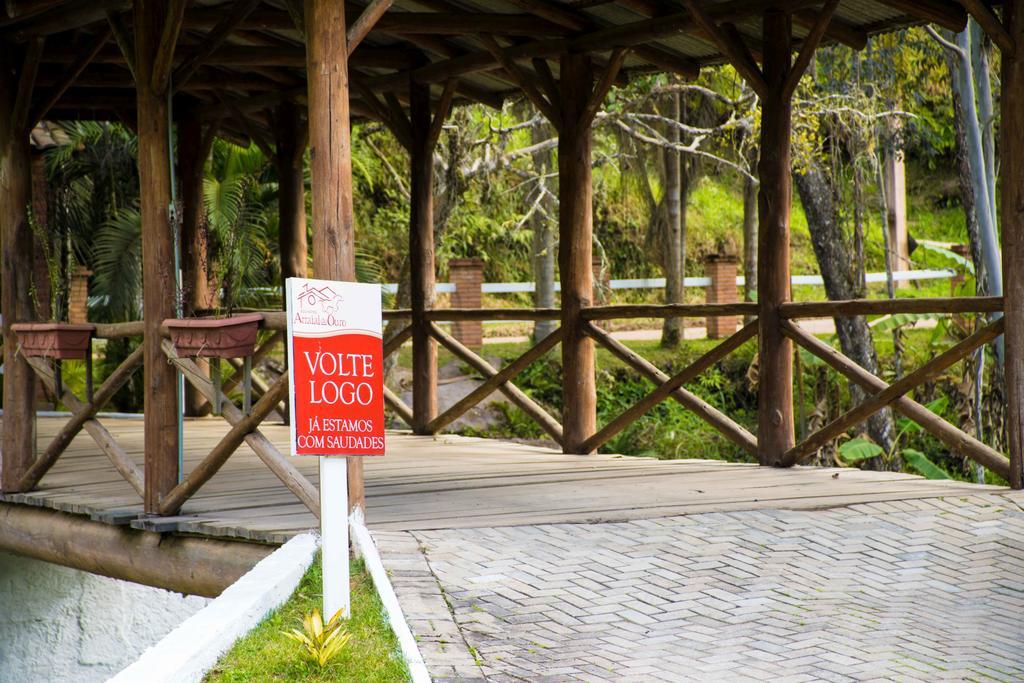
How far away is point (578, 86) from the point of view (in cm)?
927

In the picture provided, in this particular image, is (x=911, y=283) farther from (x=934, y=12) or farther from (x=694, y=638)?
(x=694, y=638)

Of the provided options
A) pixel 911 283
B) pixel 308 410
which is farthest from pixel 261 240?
pixel 911 283

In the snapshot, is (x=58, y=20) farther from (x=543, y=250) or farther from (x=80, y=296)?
(x=543, y=250)

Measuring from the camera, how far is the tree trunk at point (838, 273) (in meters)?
15.9

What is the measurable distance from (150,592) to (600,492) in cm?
369

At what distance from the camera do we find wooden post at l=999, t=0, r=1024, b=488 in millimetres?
7293

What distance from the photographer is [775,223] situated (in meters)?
8.34

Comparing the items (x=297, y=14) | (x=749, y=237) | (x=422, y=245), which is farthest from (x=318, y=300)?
(x=749, y=237)

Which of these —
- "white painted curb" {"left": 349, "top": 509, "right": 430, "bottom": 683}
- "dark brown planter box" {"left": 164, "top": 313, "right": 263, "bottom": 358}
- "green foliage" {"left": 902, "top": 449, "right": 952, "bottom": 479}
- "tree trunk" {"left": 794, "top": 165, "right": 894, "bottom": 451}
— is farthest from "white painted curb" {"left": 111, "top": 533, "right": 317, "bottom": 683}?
"tree trunk" {"left": 794, "top": 165, "right": 894, "bottom": 451}

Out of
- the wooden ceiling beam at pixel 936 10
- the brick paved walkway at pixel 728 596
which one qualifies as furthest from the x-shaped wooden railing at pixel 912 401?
the wooden ceiling beam at pixel 936 10

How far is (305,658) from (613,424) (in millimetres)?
5037

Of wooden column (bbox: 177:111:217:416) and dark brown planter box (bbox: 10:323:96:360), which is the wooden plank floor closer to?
dark brown planter box (bbox: 10:323:96:360)

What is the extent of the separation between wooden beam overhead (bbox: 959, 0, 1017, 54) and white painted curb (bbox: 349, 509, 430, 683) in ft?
14.3

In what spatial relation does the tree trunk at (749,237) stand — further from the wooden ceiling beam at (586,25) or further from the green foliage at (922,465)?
the wooden ceiling beam at (586,25)
